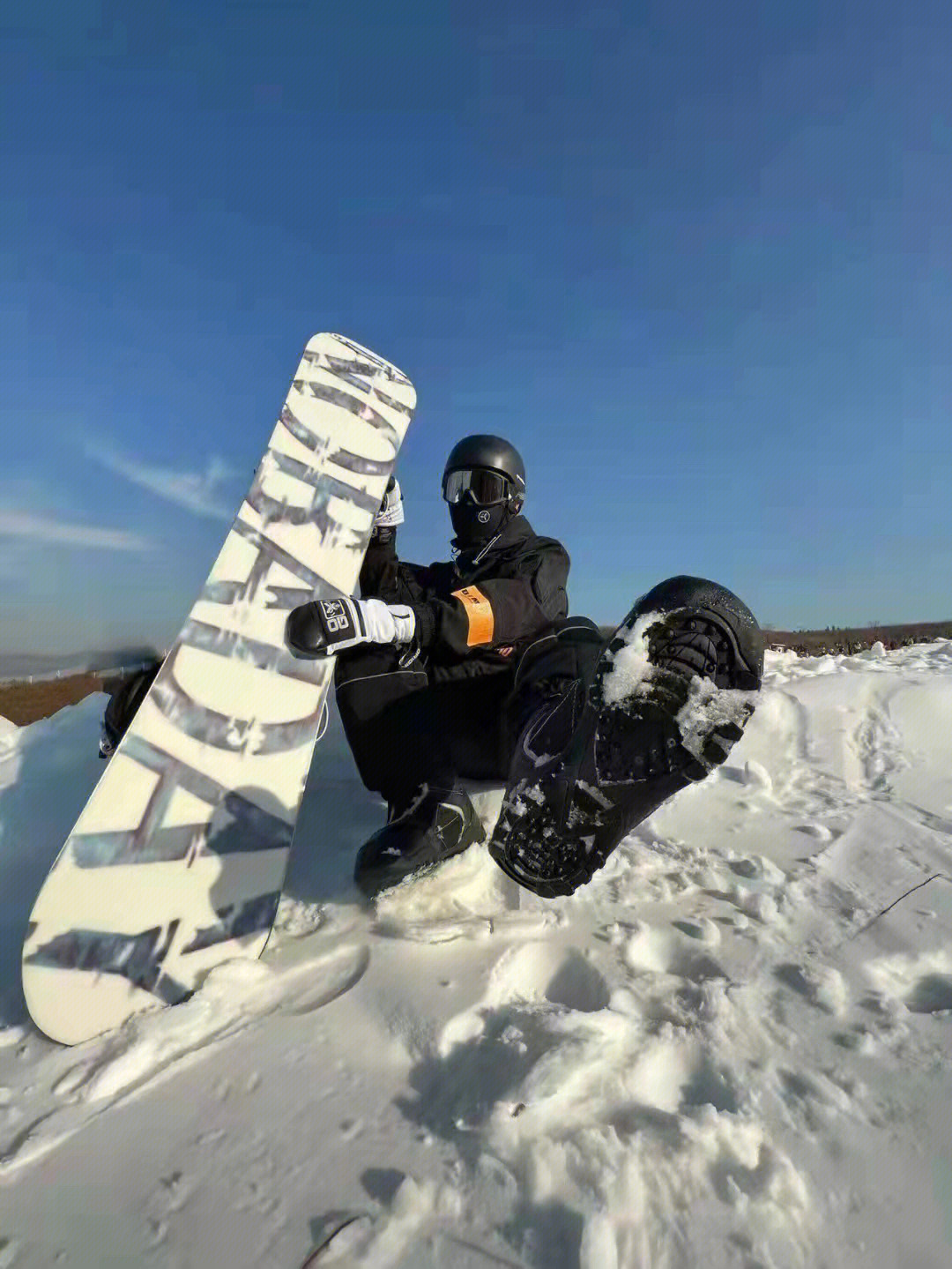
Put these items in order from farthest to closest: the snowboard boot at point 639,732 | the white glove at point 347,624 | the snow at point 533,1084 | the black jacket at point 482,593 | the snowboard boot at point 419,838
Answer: the black jacket at point 482,593, the white glove at point 347,624, the snowboard boot at point 419,838, the snowboard boot at point 639,732, the snow at point 533,1084

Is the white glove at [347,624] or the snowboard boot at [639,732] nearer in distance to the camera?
the snowboard boot at [639,732]

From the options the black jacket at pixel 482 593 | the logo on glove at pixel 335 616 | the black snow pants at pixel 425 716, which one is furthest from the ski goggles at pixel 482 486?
the logo on glove at pixel 335 616

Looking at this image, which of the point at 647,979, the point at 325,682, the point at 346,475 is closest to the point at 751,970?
the point at 647,979

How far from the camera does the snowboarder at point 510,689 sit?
5.51ft

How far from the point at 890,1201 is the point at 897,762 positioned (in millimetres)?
2390

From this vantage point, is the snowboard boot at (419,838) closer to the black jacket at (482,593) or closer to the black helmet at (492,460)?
the black jacket at (482,593)

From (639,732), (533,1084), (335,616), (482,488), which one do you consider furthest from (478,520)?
(533,1084)

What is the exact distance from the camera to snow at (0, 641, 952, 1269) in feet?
3.36

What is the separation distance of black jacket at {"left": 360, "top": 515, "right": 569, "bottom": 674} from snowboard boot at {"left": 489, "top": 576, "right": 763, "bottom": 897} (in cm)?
77

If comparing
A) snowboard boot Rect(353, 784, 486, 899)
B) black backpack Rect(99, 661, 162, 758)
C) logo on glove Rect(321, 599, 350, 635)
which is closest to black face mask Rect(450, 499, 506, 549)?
logo on glove Rect(321, 599, 350, 635)

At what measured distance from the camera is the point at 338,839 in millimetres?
2676

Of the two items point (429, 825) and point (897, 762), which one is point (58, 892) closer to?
point (429, 825)

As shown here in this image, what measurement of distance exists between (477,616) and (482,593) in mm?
93

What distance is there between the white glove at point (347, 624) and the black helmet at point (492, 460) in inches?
41.6
